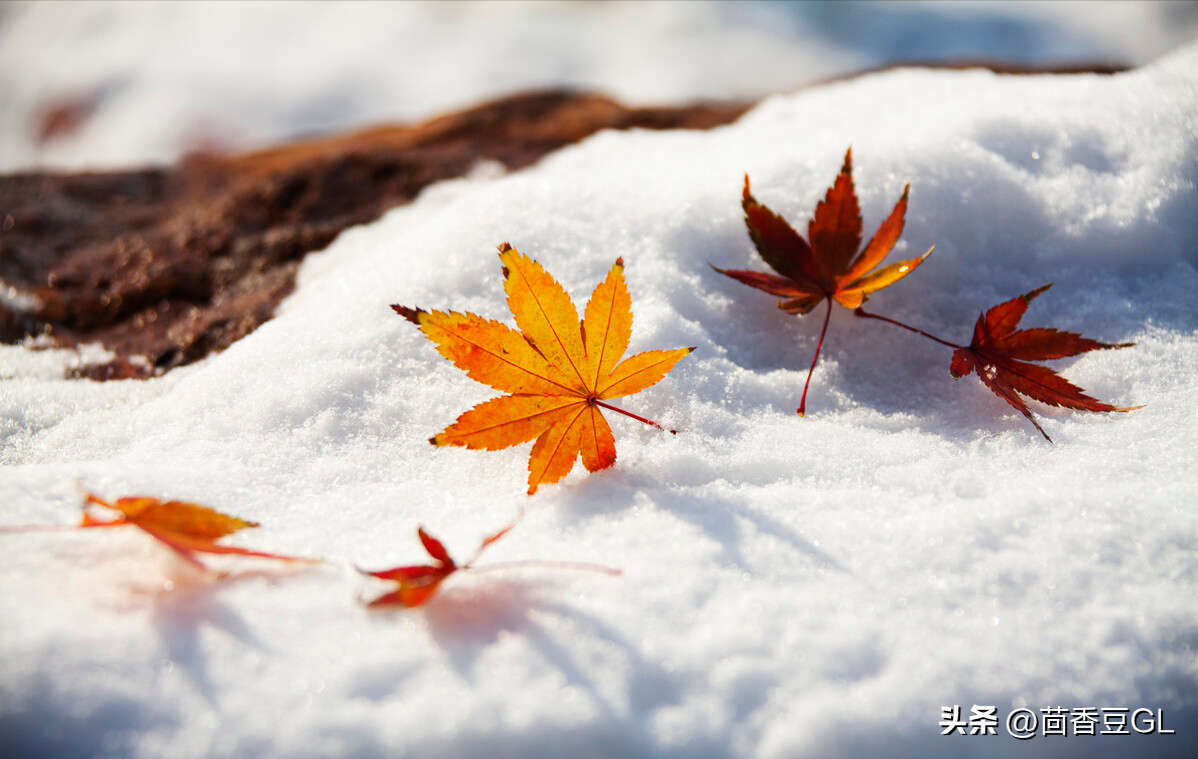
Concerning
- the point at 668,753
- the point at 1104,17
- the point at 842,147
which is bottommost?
the point at 668,753

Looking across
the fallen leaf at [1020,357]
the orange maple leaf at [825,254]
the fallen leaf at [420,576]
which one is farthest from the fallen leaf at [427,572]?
the fallen leaf at [1020,357]

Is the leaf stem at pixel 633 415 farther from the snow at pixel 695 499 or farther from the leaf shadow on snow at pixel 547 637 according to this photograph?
the leaf shadow on snow at pixel 547 637

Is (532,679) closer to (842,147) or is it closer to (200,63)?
(842,147)

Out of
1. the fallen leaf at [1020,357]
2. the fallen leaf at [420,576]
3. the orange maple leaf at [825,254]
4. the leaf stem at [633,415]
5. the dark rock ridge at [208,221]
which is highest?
the dark rock ridge at [208,221]

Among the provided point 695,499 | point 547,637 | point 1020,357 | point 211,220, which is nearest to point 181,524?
point 547,637

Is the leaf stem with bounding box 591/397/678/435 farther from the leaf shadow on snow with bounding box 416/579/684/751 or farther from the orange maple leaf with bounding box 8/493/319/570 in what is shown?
the orange maple leaf with bounding box 8/493/319/570

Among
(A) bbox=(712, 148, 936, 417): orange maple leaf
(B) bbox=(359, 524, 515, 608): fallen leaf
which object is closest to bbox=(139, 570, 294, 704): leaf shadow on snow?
(B) bbox=(359, 524, 515, 608): fallen leaf

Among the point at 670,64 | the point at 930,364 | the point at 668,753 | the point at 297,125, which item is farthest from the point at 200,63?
the point at 668,753
